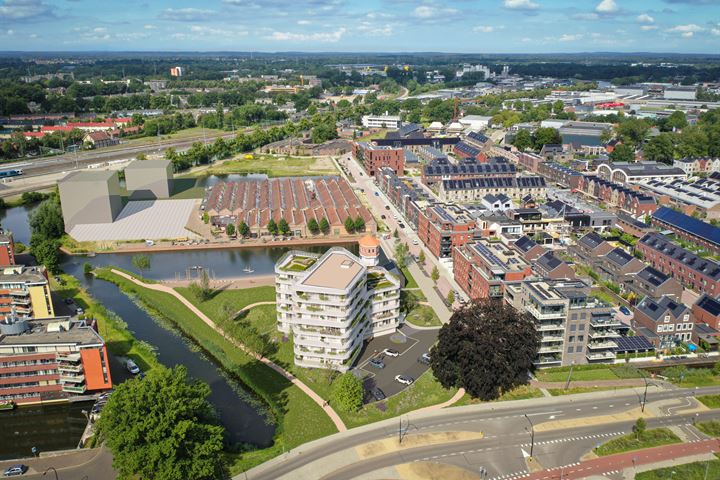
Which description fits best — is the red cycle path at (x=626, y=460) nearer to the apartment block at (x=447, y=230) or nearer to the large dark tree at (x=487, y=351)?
the large dark tree at (x=487, y=351)

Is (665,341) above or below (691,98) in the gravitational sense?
below

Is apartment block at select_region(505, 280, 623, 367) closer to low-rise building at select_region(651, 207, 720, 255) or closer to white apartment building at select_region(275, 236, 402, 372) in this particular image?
white apartment building at select_region(275, 236, 402, 372)

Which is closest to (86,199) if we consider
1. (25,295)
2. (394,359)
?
(25,295)

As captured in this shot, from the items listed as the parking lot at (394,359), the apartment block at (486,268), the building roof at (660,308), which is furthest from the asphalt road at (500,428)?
the apartment block at (486,268)

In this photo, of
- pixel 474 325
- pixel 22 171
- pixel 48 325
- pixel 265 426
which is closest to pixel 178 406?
pixel 265 426

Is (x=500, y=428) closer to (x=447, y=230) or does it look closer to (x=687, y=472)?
(x=687, y=472)

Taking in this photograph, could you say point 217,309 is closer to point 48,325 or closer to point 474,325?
point 48,325
